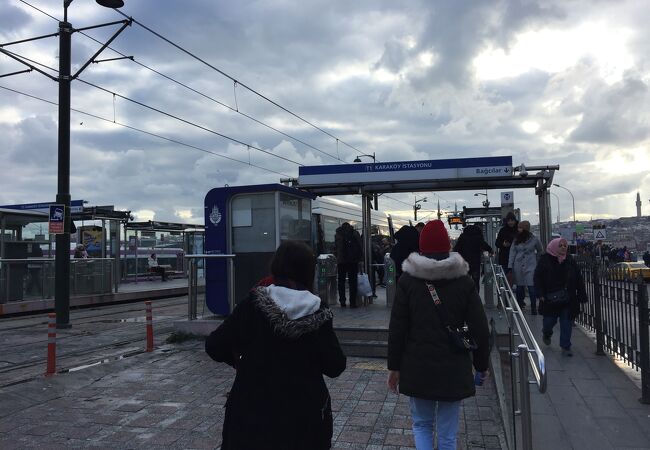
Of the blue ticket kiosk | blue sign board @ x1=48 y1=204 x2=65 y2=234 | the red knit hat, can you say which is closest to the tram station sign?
the blue ticket kiosk

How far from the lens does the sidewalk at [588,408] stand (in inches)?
183

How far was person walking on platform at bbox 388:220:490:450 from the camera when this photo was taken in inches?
133

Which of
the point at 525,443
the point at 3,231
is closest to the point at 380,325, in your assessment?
the point at 525,443

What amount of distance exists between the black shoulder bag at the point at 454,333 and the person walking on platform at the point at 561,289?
456cm

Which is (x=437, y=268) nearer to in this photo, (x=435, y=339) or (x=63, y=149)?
(x=435, y=339)

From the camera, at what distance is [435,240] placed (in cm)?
363

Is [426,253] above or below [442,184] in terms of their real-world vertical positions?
below

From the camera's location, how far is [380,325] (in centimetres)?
898

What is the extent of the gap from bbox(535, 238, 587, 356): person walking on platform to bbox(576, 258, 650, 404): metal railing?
301 mm

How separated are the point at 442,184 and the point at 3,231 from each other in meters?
12.5

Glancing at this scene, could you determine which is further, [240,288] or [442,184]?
[442,184]

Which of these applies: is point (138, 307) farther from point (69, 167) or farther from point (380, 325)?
point (380, 325)

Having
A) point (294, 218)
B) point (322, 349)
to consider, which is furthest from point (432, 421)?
point (294, 218)

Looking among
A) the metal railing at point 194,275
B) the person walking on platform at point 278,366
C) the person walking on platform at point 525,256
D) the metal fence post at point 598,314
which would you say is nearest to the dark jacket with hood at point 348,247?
the metal railing at point 194,275
